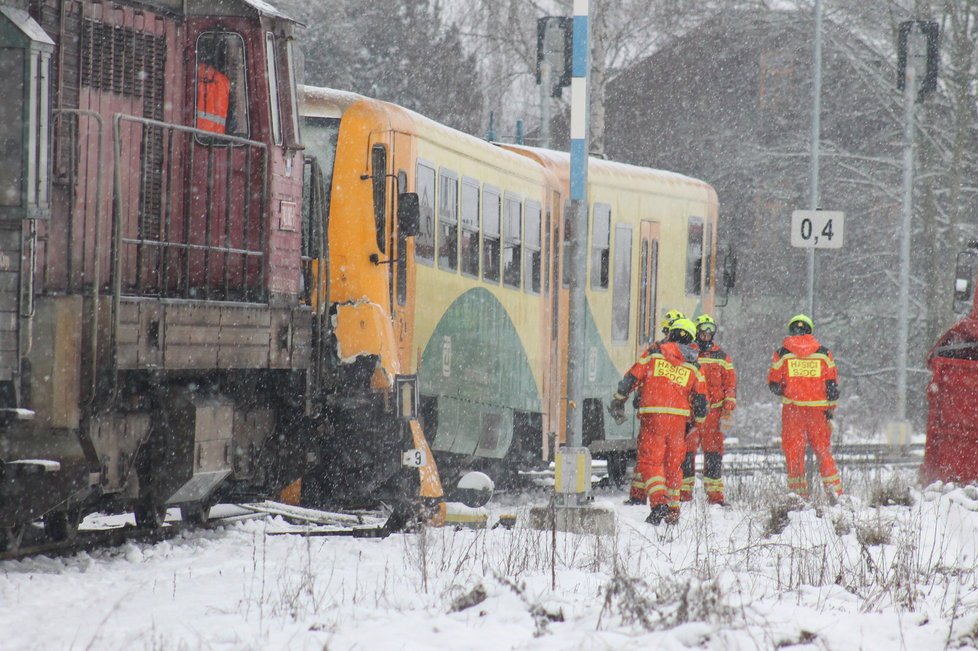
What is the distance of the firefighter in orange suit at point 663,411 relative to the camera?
12.0 meters

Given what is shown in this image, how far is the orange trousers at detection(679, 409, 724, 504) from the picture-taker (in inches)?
545

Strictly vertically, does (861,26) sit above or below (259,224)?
above

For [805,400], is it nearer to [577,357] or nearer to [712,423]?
[712,423]

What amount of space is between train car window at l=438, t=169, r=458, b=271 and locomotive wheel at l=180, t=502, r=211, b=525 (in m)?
3.20

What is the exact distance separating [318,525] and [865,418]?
73.5 ft

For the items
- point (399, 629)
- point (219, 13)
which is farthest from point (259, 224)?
point (399, 629)

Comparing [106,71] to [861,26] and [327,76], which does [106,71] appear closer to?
[861,26]

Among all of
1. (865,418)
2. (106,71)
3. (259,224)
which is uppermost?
(106,71)

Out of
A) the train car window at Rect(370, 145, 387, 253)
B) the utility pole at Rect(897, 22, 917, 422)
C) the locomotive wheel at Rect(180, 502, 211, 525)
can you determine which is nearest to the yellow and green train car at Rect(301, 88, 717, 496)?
the train car window at Rect(370, 145, 387, 253)

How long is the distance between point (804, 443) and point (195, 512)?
596 centimetres

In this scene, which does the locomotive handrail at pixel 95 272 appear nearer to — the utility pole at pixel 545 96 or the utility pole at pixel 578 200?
the utility pole at pixel 578 200

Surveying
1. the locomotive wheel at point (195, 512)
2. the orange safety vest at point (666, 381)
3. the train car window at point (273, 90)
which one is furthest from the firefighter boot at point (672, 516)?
the train car window at point (273, 90)

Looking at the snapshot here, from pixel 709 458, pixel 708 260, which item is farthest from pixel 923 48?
pixel 709 458

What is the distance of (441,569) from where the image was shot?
817 centimetres
